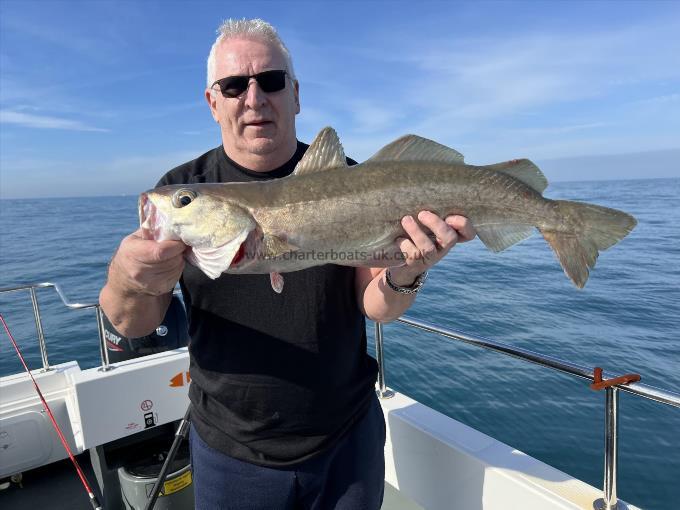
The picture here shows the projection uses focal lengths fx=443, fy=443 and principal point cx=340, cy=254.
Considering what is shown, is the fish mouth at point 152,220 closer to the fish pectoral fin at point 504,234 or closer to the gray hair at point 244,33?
the gray hair at point 244,33

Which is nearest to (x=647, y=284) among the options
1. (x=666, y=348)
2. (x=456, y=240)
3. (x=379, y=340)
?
(x=666, y=348)

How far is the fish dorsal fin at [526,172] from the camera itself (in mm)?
2850

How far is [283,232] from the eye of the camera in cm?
257

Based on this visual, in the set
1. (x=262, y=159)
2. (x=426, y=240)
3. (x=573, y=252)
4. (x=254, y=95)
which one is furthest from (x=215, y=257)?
(x=573, y=252)

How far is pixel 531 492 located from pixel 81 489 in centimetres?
523

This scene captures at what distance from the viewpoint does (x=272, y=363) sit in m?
2.58

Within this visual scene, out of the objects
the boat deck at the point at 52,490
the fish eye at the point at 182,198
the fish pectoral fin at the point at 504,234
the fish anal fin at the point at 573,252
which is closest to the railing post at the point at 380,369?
the fish pectoral fin at the point at 504,234

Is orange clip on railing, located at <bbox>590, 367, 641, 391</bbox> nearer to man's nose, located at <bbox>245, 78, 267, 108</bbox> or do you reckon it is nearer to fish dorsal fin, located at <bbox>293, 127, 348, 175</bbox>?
fish dorsal fin, located at <bbox>293, 127, 348, 175</bbox>

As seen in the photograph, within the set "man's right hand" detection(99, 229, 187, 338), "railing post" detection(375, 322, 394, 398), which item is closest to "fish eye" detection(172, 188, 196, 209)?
"man's right hand" detection(99, 229, 187, 338)

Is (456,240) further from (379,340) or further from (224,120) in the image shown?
(379,340)

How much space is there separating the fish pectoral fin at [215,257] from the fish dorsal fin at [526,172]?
168cm

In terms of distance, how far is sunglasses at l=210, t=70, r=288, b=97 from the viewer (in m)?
2.75

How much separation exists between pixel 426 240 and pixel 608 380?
1393mm

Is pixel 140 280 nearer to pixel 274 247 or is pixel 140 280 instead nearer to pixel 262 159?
pixel 274 247
